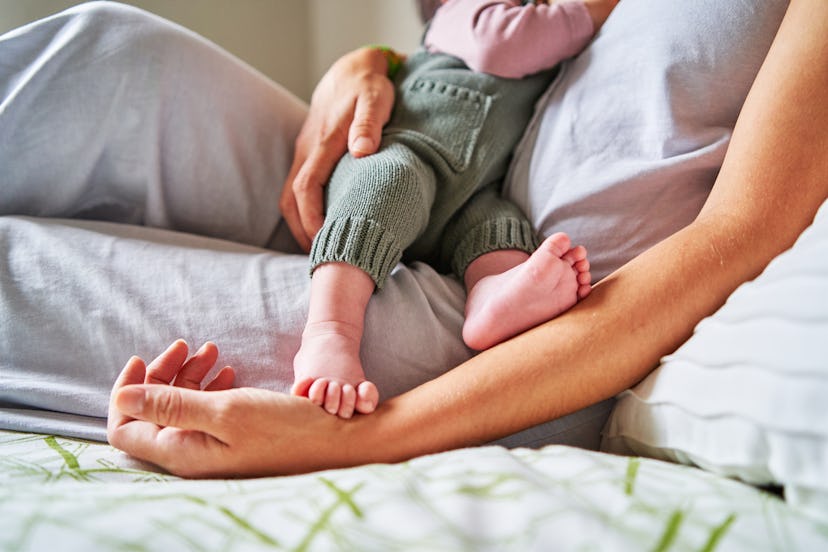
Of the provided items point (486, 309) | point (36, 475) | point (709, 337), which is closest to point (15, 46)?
point (36, 475)

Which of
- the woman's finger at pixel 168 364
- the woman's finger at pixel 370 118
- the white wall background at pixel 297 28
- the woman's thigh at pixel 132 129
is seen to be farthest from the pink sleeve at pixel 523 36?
the white wall background at pixel 297 28

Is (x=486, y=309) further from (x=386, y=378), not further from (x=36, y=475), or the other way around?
(x=36, y=475)

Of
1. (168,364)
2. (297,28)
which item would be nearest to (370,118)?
(168,364)

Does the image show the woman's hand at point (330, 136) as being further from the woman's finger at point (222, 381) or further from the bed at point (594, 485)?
the bed at point (594, 485)

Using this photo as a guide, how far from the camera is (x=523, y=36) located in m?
0.85

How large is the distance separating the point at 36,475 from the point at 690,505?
0.49 meters

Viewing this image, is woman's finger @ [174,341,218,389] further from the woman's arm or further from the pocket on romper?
the pocket on romper

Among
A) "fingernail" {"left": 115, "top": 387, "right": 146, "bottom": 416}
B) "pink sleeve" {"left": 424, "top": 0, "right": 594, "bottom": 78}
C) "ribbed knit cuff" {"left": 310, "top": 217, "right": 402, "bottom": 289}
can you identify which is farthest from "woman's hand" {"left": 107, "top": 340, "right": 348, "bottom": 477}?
"pink sleeve" {"left": 424, "top": 0, "right": 594, "bottom": 78}

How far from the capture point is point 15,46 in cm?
78

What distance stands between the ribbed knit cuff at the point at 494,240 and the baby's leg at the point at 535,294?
116mm

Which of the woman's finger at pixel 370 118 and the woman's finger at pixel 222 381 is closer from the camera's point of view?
the woman's finger at pixel 222 381

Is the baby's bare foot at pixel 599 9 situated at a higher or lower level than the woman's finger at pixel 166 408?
higher

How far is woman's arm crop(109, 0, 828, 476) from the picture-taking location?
0.54 metres

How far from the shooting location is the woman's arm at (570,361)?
545 millimetres
